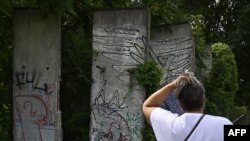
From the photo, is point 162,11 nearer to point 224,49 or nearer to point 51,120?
point 51,120

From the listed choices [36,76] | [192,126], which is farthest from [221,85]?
[192,126]

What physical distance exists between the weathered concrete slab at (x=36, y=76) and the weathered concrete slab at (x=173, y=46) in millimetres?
2222

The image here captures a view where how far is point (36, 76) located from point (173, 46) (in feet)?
9.62

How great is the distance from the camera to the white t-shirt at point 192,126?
335 centimetres

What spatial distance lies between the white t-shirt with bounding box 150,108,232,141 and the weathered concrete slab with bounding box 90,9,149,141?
21.2 feet

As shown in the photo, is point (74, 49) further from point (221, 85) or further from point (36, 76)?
point (221, 85)

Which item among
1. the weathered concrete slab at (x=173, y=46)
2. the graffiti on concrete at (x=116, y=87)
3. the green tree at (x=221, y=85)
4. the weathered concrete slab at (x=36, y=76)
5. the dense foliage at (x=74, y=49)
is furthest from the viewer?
the green tree at (x=221, y=85)

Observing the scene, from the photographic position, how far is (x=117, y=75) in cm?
1004

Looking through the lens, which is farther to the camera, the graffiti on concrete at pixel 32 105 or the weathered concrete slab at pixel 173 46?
the weathered concrete slab at pixel 173 46

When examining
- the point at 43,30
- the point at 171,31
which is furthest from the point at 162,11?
the point at 43,30

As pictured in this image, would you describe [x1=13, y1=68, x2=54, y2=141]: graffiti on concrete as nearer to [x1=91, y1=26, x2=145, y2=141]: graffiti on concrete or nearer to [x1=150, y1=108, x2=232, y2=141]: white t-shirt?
[x1=91, y1=26, x2=145, y2=141]: graffiti on concrete

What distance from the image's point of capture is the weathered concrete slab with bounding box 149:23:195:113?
11.0 metres

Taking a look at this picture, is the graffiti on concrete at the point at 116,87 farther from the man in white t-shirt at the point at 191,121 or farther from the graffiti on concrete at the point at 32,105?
the man in white t-shirt at the point at 191,121

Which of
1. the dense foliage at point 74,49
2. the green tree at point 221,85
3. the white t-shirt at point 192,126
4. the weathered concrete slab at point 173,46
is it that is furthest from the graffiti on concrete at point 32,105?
the white t-shirt at point 192,126
